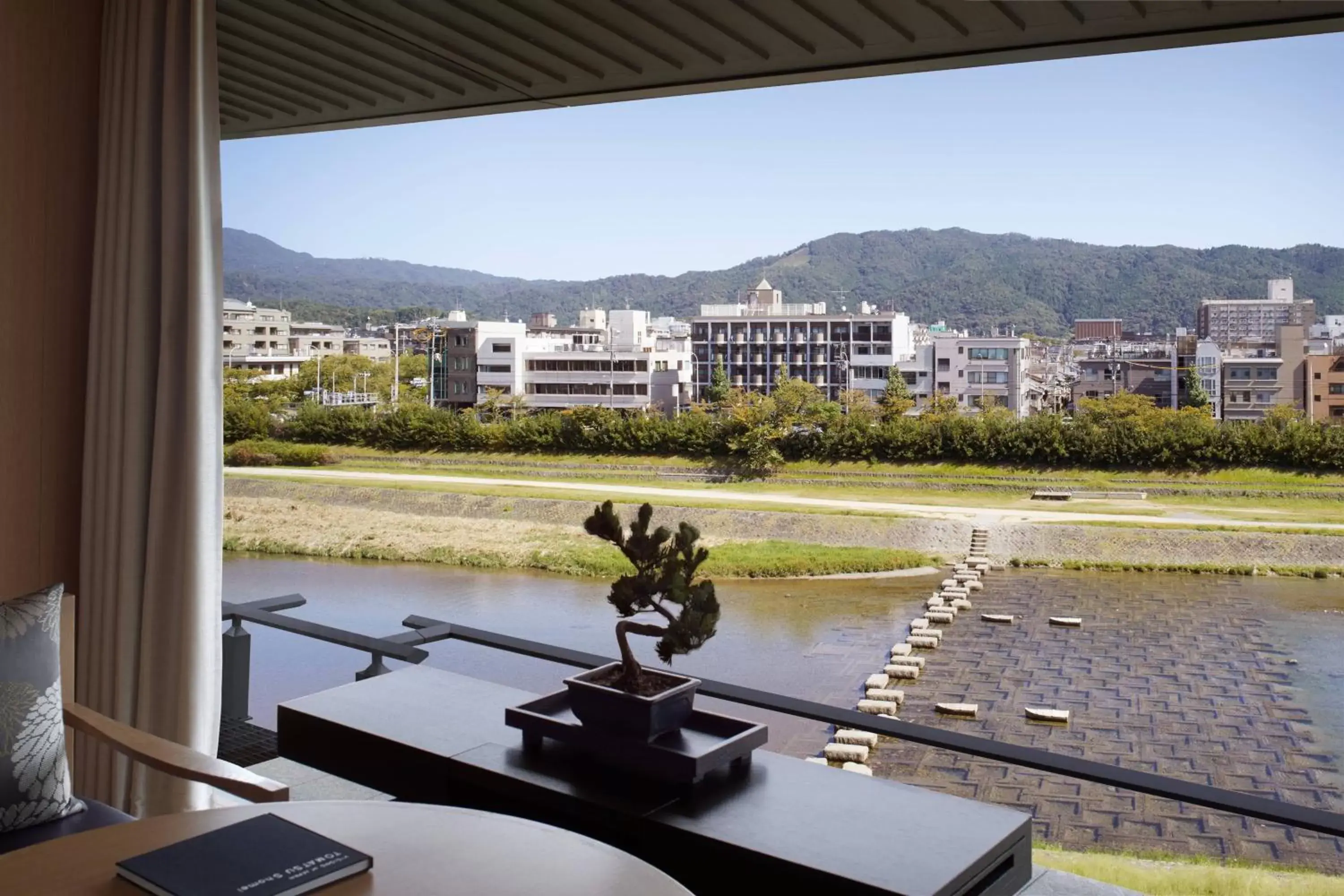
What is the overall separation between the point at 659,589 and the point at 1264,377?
567 centimetres

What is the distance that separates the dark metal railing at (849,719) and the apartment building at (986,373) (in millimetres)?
5570

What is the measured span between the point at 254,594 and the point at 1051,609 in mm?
7142

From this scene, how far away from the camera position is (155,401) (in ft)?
7.84

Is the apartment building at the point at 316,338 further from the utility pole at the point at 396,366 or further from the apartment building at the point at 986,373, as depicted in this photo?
the apartment building at the point at 986,373

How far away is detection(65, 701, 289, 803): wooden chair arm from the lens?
1477mm

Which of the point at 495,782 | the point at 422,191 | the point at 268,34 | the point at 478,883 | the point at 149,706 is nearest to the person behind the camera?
the point at 478,883

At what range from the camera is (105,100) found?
93.7 inches

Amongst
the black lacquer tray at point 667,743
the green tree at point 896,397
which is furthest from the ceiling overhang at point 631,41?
the green tree at point 896,397

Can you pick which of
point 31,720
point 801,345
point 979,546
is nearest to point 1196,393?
point 979,546

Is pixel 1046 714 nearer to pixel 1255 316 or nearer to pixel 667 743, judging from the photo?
pixel 1255 316

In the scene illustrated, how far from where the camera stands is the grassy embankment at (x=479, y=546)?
29.2 feet

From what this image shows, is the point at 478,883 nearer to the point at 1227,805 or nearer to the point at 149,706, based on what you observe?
the point at 1227,805

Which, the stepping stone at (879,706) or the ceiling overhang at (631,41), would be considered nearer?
the ceiling overhang at (631,41)

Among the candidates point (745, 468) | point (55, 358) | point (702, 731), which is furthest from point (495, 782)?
point (745, 468)
